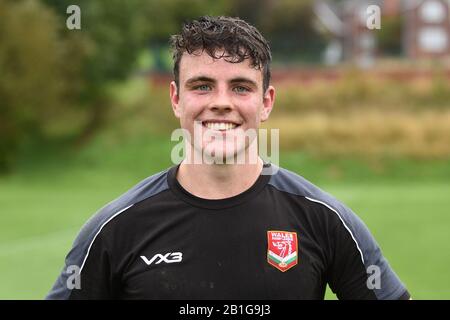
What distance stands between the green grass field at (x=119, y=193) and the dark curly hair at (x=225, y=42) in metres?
6.25

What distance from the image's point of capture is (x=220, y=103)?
392 cm

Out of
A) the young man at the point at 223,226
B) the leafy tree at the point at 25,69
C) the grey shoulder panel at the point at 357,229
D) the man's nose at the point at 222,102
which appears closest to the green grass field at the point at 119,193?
the leafy tree at the point at 25,69

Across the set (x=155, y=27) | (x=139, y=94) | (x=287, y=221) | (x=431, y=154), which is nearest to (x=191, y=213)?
(x=287, y=221)

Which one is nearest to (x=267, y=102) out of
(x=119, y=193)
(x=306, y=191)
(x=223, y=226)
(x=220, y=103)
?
(x=220, y=103)

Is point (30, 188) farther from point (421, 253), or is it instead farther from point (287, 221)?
point (287, 221)

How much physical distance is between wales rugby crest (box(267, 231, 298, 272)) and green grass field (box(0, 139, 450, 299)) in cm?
607

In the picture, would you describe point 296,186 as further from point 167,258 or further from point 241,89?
point 167,258

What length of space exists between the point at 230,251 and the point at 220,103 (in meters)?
0.69

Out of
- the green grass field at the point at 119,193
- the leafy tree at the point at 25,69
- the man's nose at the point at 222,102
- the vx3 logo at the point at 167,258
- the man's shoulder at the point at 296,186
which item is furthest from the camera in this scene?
the leafy tree at the point at 25,69

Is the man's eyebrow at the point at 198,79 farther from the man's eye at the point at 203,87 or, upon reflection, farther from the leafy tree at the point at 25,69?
the leafy tree at the point at 25,69

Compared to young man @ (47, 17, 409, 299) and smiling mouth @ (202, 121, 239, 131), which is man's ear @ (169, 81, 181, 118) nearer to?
young man @ (47, 17, 409, 299)

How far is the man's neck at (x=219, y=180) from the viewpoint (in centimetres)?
408

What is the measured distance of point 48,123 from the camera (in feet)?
124

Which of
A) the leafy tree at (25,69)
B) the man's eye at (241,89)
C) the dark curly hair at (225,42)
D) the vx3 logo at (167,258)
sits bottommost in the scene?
the vx3 logo at (167,258)
